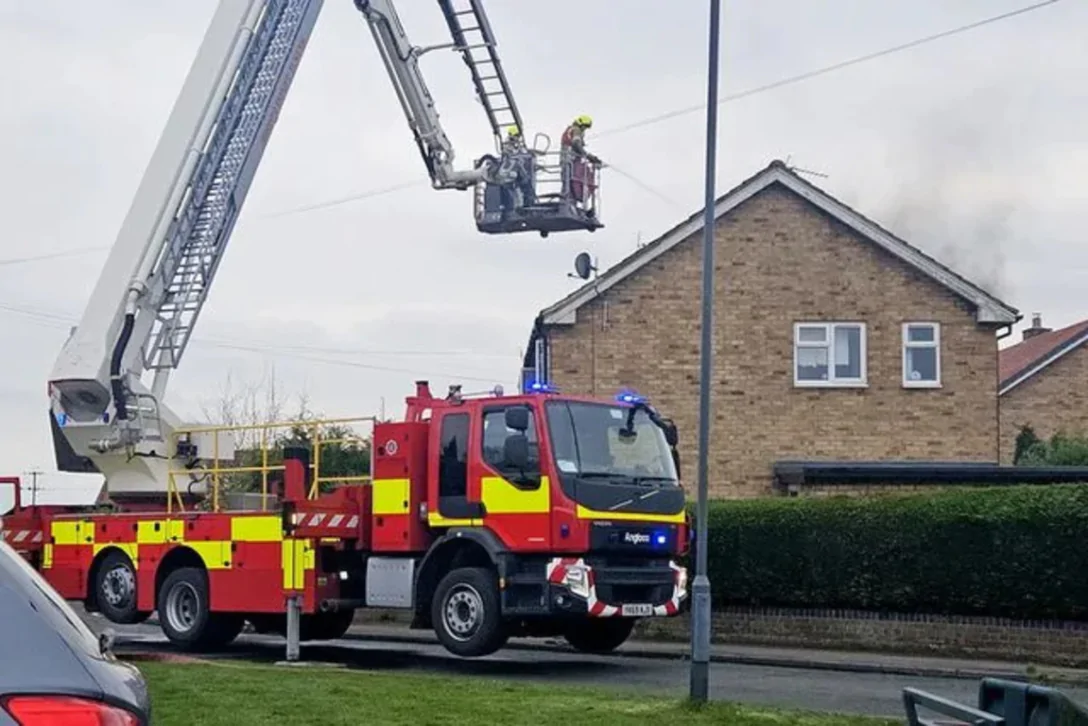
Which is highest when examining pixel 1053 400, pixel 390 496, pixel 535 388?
pixel 1053 400

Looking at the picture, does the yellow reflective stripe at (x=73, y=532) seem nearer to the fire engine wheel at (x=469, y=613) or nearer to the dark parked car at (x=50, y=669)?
the fire engine wheel at (x=469, y=613)

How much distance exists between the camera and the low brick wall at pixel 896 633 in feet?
62.0

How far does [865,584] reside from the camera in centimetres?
2017

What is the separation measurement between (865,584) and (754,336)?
9942 mm

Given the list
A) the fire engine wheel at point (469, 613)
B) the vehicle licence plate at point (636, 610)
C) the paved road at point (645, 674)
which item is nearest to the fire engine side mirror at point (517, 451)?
the fire engine wheel at point (469, 613)

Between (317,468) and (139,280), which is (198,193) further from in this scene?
(317,468)

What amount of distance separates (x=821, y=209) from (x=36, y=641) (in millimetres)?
26009

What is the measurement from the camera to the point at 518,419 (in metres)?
16.4

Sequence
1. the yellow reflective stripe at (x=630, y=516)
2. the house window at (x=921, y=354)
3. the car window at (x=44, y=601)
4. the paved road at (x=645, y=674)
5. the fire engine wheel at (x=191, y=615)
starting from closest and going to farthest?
1. the car window at (x=44, y=601)
2. the paved road at (x=645, y=674)
3. the yellow reflective stripe at (x=630, y=516)
4. the fire engine wheel at (x=191, y=615)
5. the house window at (x=921, y=354)

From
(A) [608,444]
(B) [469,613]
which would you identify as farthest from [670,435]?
(B) [469,613]

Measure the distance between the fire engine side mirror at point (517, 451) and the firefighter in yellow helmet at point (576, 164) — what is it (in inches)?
258

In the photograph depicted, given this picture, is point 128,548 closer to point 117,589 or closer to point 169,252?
point 117,589

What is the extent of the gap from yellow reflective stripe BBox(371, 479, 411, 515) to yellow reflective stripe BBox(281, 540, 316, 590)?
838 millimetres

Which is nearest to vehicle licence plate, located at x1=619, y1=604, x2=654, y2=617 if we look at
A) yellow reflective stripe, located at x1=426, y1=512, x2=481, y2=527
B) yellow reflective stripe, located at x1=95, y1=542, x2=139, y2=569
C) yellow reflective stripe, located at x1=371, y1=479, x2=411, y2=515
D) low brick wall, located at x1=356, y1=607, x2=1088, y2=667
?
yellow reflective stripe, located at x1=426, y1=512, x2=481, y2=527
